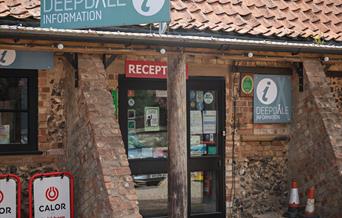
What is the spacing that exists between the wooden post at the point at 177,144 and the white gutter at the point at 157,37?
1.71ft

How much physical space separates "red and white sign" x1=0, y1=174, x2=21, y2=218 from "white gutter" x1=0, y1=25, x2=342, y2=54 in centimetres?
195

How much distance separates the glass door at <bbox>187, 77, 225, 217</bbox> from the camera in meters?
10.3

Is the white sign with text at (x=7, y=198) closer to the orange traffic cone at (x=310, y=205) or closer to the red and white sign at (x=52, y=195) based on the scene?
the red and white sign at (x=52, y=195)

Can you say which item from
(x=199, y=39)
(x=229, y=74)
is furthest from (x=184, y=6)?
(x=199, y=39)

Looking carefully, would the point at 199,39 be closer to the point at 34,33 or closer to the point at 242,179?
the point at 34,33

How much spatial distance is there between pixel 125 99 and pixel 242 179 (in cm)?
263

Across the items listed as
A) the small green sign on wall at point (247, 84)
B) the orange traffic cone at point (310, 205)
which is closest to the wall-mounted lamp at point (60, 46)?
the small green sign on wall at point (247, 84)

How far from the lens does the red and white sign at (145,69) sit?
942 centimetres

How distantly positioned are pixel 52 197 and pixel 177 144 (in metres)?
1.96

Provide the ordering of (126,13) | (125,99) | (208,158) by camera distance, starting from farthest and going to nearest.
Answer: (208,158) < (125,99) < (126,13)

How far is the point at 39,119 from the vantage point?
8.79m

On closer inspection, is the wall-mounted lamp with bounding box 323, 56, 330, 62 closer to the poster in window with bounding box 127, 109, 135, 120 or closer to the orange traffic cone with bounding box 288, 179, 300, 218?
the orange traffic cone with bounding box 288, 179, 300, 218

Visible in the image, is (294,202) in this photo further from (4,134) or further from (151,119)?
(4,134)

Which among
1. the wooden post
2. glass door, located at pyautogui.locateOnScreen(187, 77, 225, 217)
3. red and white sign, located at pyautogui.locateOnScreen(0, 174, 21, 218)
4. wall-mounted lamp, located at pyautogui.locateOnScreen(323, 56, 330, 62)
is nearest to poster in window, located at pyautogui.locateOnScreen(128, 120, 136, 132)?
glass door, located at pyautogui.locateOnScreen(187, 77, 225, 217)
